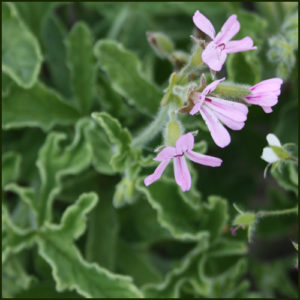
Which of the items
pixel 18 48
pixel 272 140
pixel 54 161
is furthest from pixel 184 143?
pixel 18 48

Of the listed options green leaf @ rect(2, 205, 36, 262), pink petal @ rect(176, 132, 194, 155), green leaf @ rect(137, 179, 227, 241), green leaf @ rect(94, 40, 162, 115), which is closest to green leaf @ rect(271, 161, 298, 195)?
green leaf @ rect(137, 179, 227, 241)

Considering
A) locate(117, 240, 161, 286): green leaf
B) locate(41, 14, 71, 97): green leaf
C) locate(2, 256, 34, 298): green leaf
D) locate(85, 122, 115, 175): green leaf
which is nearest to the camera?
locate(85, 122, 115, 175): green leaf

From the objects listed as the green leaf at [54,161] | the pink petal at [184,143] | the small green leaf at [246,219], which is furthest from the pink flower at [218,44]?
the green leaf at [54,161]

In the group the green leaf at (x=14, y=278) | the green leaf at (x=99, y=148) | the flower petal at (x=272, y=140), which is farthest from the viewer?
the green leaf at (x=14, y=278)

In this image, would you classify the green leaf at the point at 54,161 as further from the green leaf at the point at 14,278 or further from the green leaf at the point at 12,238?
the green leaf at the point at 14,278

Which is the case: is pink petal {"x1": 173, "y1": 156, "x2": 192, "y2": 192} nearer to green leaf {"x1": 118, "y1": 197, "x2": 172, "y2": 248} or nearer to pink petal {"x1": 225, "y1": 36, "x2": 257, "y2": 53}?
pink petal {"x1": 225, "y1": 36, "x2": 257, "y2": 53}
